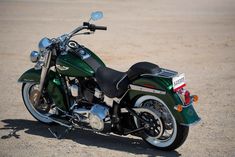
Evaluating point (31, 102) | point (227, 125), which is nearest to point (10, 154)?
point (31, 102)

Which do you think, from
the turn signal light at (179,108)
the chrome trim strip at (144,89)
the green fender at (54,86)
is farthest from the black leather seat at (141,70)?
the green fender at (54,86)

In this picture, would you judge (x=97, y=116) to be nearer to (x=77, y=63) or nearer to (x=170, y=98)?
(x=77, y=63)

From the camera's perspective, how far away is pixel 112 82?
6.13m

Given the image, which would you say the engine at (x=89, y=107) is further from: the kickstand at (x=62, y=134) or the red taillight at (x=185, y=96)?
the red taillight at (x=185, y=96)

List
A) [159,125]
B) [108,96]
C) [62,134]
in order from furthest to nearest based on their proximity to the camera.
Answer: [62,134] → [108,96] → [159,125]

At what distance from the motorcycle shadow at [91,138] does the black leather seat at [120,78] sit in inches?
30.1

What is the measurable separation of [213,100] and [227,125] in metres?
1.22

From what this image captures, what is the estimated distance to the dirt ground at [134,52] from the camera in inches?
256

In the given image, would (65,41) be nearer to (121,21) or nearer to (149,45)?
(149,45)

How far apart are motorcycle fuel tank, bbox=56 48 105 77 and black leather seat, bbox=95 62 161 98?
0.23 meters

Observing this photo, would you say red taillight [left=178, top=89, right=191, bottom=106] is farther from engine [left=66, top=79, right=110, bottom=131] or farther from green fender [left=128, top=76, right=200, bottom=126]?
engine [left=66, top=79, right=110, bottom=131]

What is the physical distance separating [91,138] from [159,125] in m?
1.18

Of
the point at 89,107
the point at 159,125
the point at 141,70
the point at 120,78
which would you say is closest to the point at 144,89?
the point at 141,70

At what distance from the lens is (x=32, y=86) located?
7285 mm
